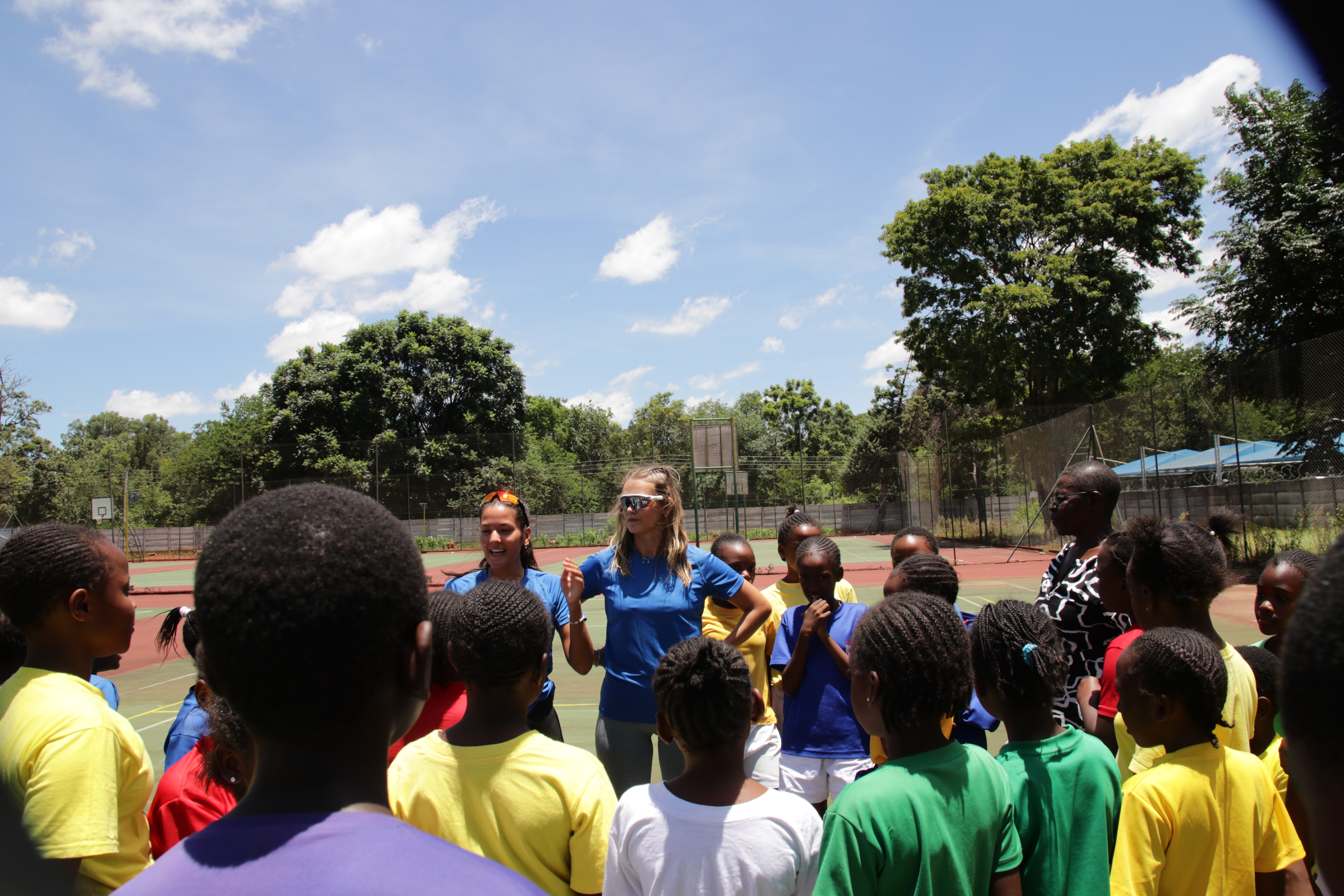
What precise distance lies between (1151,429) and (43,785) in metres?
19.7

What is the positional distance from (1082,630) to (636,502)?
6.66 ft

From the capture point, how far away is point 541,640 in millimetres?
2369

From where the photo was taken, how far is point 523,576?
3924mm

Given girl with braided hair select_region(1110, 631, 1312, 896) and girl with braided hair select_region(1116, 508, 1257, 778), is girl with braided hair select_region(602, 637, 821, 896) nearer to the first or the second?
girl with braided hair select_region(1110, 631, 1312, 896)

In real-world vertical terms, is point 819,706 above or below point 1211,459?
below

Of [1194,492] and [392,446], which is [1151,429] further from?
[392,446]

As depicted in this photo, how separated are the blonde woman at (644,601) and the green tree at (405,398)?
29.7 meters

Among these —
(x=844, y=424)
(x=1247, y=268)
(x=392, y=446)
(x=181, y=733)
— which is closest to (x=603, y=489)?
(x=392, y=446)

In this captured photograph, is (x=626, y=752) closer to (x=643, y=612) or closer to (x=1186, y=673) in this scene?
(x=643, y=612)

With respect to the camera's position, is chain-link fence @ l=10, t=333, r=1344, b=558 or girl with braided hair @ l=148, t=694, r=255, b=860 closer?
girl with braided hair @ l=148, t=694, r=255, b=860

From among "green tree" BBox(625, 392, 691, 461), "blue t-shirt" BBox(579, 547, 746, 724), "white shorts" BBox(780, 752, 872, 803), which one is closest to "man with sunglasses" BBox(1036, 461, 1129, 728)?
"white shorts" BBox(780, 752, 872, 803)

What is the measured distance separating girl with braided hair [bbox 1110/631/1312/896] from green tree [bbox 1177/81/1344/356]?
17356 millimetres

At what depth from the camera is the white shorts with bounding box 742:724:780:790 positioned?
3428 mm

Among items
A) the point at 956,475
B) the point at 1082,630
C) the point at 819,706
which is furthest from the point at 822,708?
the point at 956,475
